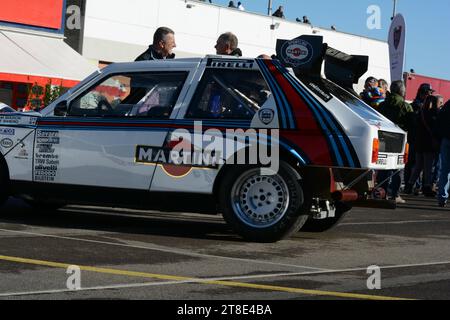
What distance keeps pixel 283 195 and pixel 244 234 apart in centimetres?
52

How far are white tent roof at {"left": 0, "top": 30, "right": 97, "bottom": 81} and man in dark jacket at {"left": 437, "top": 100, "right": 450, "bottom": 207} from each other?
41.7ft

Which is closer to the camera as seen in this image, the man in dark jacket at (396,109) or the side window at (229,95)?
the side window at (229,95)

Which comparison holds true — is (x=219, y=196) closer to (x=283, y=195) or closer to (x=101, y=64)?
(x=283, y=195)

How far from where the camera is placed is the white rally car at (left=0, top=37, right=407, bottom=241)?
847 centimetres

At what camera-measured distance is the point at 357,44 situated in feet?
143

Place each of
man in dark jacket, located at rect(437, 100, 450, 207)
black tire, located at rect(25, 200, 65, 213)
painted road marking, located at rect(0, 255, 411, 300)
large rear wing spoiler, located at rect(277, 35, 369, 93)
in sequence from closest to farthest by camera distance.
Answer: painted road marking, located at rect(0, 255, 411, 300), large rear wing spoiler, located at rect(277, 35, 369, 93), black tire, located at rect(25, 200, 65, 213), man in dark jacket, located at rect(437, 100, 450, 207)

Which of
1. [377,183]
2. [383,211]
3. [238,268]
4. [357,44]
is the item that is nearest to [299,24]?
[357,44]

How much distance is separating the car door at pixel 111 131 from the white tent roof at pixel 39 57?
14381mm

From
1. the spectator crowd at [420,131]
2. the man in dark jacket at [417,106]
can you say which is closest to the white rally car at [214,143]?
the spectator crowd at [420,131]

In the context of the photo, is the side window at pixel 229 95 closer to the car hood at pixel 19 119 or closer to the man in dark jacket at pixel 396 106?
the car hood at pixel 19 119

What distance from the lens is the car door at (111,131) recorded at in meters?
8.95

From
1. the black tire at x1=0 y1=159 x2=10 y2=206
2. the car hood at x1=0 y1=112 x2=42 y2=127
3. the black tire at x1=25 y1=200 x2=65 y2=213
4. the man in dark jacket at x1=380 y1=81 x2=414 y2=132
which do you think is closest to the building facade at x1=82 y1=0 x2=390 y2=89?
the man in dark jacket at x1=380 y1=81 x2=414 y2=132

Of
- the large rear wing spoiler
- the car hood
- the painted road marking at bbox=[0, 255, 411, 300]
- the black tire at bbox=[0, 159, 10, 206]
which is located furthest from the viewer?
the black tire at bbox=[0, 159, 10, 206]

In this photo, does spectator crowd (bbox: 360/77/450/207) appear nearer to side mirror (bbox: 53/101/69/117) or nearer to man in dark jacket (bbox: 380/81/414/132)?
man in dark jacket (bbox: 380/81/414/132)
